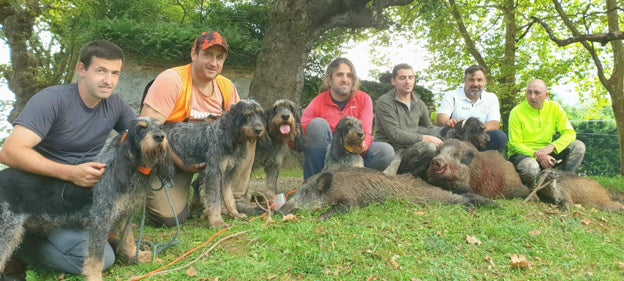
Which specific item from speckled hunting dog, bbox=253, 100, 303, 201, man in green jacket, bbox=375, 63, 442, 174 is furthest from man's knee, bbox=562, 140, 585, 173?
speckled hunting dog, bbox=253, 100, 303, 201

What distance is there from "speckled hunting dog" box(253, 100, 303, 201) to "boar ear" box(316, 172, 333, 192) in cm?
93

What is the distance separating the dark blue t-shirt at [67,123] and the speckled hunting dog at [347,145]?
9.28 ft

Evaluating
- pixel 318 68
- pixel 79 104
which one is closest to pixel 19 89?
pixel 318 68

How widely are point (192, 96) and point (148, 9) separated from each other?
36.6ft

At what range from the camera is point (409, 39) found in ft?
57.7

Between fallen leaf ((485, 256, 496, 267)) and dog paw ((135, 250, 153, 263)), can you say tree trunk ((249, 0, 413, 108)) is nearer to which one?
dog paw ((135, 250, 153, 263))

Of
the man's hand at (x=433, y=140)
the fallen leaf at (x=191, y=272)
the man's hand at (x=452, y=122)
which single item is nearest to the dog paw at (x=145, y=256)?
the fallen leaf at (x=191, y=272)

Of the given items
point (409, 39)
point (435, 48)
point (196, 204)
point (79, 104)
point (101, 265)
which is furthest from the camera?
point (409, 39)

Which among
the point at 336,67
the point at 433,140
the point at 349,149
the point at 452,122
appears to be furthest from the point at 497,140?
the point at 336,67

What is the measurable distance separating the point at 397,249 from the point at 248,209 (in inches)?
96.4

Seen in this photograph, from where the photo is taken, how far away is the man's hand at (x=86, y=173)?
12.4ft

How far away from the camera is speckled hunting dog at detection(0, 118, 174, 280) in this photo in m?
3.68

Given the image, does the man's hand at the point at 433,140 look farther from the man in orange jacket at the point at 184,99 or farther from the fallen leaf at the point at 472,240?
the man in orange jacket at the point at 184,99

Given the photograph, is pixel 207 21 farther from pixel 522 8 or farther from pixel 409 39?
pixel 522 8
